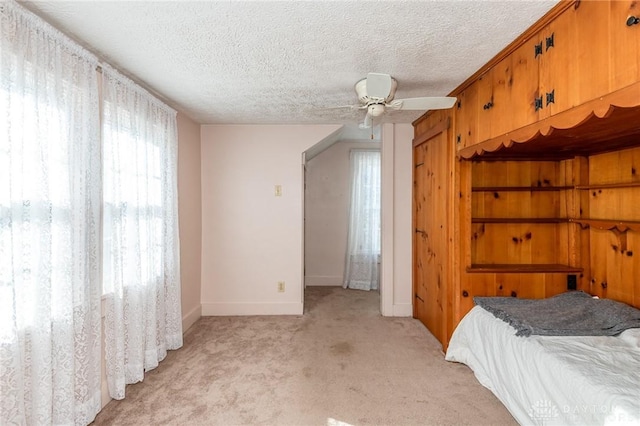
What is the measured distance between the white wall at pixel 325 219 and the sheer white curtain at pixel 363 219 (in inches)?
8.2

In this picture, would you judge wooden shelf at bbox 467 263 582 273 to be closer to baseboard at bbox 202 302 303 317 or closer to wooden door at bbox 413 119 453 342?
wooden door at bbox 413 119 453 342

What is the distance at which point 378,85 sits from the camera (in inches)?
71.9

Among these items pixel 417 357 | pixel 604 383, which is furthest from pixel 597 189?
pixel 417 357

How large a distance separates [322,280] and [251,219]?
1999 mm

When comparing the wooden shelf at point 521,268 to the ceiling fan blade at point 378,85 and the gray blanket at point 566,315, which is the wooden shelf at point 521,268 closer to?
the gray blanket at point 566,315

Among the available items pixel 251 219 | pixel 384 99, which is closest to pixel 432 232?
pixel 384 99

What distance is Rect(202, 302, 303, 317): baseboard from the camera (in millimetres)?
3623

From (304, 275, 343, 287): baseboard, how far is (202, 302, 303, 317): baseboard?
1.41 metres

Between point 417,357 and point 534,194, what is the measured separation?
1857mm

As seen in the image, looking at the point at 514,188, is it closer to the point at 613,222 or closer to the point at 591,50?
the point at 613,222

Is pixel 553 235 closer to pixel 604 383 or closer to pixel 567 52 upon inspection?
pixel 604 383

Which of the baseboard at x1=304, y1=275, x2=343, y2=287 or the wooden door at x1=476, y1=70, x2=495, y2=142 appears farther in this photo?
the baseboard at x1=304, y1=275, x2=343, y2=287

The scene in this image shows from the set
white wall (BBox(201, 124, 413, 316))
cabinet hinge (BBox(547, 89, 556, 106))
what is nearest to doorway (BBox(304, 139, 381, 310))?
white wall (BBox(201, 124, 413, 316))

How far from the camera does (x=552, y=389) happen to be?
1.52 metres
